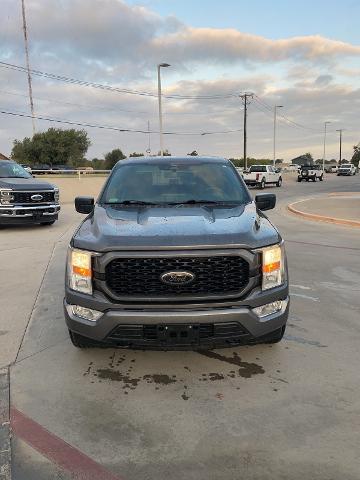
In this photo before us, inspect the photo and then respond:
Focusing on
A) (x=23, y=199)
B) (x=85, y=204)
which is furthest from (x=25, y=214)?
(x=85, y=204)

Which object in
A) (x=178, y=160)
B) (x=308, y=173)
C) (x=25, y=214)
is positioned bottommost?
(x=308, y=173)

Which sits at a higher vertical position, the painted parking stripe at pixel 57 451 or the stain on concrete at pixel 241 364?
the painted parking stripe at pixel 57 451

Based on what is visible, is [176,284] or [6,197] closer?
[176,284]

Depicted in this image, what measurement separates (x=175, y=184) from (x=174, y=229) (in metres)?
1.53

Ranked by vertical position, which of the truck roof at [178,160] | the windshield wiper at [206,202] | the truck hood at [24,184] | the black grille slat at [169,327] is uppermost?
the truck roof at [178,160]

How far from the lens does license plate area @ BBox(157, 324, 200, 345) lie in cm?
341

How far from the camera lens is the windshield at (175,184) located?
16.0ft

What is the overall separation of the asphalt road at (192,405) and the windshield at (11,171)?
807cm

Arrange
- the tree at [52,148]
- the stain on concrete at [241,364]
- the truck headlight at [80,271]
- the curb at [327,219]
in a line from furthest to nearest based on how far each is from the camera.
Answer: the tree at [52,148] < the curb at [327,219] < the stain on concrete at [241,364] < the truck headlight at [80,271]

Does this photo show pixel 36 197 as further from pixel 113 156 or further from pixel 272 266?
pixel 113 156

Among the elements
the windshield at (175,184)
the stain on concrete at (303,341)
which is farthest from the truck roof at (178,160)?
the stain on concrete at (303,341)

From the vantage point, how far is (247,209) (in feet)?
14.6

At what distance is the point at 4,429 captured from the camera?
3.10 m

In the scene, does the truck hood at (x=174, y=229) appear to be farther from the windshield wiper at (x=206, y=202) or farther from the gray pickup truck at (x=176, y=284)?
the windshield wiper at (x=206, y=202)
